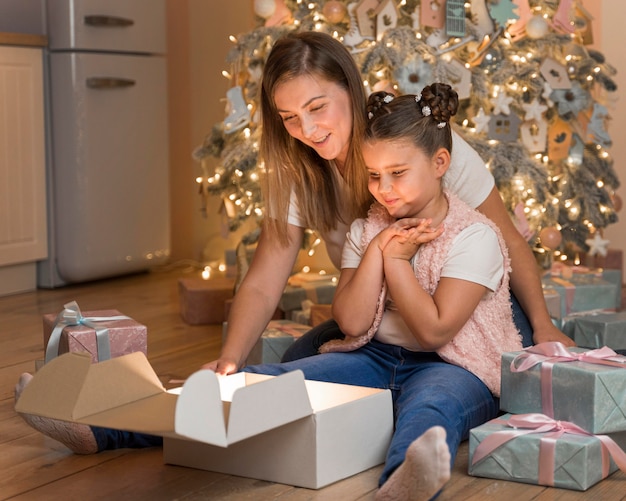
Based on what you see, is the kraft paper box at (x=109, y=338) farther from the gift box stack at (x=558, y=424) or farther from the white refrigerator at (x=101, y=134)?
the white refrigerator at (x=101, y=134)

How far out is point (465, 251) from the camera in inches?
73.1

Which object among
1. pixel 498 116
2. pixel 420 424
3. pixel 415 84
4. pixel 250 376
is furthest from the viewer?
pixel 498 116

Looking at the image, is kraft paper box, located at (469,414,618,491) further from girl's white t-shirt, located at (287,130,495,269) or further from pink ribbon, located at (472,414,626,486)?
girl's white t-shirt, located at (287,130,495,269)

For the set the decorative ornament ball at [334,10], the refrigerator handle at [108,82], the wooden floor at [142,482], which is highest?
the decorative ornament ball at [334,10]

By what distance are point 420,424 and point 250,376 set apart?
1.23 ft

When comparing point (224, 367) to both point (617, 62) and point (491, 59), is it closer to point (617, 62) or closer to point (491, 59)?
point (491, 59)

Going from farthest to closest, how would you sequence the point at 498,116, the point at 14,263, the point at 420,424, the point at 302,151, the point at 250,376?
the point at 14,263
the point at 498,116
the point at 302,151
the point at 250,376
the point at 420,424

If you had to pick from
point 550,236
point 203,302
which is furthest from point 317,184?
point 550,236

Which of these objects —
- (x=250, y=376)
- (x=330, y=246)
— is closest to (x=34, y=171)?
(x=330, y=246)

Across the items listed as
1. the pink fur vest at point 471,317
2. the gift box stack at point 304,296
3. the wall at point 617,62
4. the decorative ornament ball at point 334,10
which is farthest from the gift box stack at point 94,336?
the wall at point 617,62

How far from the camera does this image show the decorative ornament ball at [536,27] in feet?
10.6

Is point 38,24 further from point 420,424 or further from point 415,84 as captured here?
point 420,424

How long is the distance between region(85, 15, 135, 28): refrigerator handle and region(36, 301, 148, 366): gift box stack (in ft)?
5.96

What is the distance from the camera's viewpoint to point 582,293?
2736 mm
